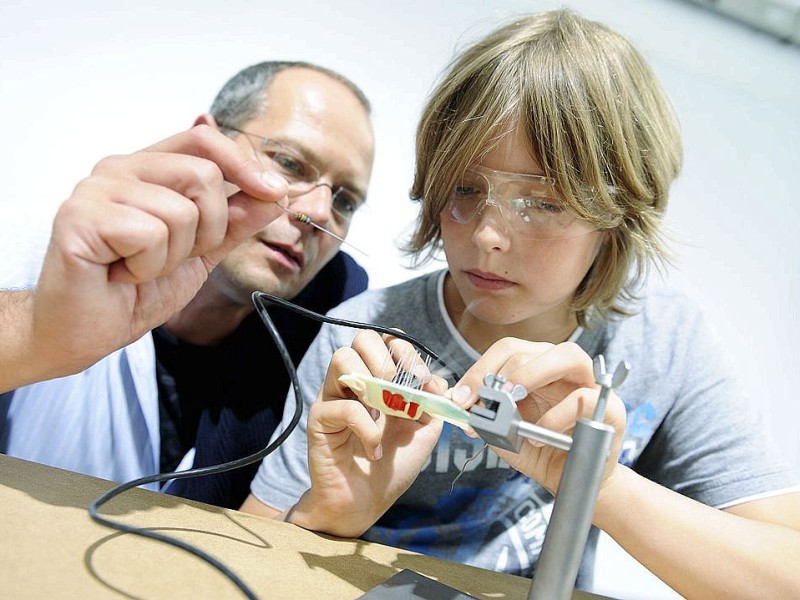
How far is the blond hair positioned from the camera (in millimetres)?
939

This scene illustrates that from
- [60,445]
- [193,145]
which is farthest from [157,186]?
[60,445]

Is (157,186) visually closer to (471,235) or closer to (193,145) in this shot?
(193,145)

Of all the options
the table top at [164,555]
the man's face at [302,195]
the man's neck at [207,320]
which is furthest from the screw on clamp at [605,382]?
the man's neck at [207,320]

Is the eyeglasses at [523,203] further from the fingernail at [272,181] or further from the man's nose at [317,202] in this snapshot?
the man's nose at [317,202]

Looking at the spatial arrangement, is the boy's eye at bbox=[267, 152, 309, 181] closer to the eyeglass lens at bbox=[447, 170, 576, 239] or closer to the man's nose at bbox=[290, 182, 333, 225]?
the man's nose at bbox=[290, 182, 333, 225]

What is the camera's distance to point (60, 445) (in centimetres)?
116

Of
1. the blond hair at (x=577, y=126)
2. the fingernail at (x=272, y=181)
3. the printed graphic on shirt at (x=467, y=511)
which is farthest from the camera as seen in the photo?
the printed graphic on shirt at (x=467, y=511)

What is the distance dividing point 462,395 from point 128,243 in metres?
0.41

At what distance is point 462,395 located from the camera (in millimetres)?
693

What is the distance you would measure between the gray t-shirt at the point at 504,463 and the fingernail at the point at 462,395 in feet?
1.01

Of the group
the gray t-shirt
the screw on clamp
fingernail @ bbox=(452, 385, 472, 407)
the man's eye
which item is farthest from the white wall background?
the screw on clamp

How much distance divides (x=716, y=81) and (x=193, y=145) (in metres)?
1.87

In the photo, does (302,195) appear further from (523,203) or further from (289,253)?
(523,203)

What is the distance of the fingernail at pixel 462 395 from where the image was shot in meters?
0.69
